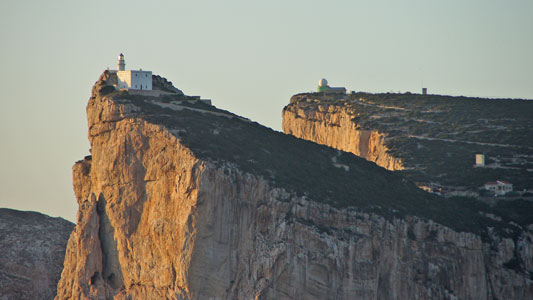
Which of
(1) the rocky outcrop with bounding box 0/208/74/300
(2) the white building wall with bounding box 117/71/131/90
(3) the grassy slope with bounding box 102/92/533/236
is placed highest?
(2) the white building wall with bounding box 117/71/131/90

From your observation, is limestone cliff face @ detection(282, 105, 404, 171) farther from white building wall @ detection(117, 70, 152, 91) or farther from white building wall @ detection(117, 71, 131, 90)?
white building wall @ detection(117, 71, 131, 90)

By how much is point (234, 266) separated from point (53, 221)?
38.9 meters

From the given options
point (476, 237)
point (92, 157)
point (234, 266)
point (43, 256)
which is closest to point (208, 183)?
point (234, 266)

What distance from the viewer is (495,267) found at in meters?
113

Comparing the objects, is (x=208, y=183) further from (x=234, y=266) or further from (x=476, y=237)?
(x=476, y=237)

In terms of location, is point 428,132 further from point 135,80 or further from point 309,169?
point 135,80

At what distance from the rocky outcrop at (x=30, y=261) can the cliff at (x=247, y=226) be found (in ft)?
56.7

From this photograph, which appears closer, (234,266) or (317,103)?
(234,266)

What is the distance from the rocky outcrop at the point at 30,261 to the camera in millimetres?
131500

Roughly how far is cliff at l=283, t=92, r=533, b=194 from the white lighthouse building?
2341 cm

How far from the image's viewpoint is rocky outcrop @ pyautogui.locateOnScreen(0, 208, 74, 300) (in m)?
132

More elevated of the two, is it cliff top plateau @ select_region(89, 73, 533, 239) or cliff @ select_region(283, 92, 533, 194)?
cliff @ select_region(283, 92, 533, 194)

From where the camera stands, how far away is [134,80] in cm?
11919

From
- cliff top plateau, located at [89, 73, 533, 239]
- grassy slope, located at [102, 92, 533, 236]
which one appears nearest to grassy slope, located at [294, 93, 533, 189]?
cliff top plateau, located at [89, 73, 533, 239]
